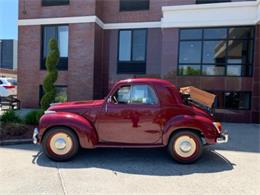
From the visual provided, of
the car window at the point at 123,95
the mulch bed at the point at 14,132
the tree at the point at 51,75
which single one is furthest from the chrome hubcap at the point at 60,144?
the tree at the point at 51,75

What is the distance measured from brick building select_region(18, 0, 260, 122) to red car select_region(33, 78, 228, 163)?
22.2ft

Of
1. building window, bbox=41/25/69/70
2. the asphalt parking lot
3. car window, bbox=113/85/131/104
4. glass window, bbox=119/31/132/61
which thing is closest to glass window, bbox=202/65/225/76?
glass window, bbox=119/31/132/61

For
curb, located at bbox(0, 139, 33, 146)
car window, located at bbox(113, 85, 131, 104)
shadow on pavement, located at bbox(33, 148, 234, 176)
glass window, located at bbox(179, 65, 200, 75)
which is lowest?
shadow on pavement, located at bbox(33, 148, 234, 176)

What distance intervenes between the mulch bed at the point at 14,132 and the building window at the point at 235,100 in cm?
861

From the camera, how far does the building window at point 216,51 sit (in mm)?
12141

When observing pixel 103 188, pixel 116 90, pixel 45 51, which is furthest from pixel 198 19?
pixel 103 188

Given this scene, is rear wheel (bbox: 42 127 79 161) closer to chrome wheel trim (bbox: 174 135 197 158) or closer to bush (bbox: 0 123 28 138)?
chrome wheel trim (bbox: 174 135 197 158)

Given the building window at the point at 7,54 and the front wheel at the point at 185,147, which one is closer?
the front wheel at the point at 185,147

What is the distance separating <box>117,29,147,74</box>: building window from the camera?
50.8 feet

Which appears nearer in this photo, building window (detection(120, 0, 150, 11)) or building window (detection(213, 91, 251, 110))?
building window (detection(213, 91, 251, 110))

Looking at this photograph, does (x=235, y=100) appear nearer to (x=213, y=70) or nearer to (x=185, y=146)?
(x=213, y=70)

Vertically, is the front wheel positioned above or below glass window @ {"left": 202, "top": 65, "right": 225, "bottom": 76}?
below

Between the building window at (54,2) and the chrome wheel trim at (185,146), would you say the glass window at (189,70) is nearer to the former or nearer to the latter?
the chrome wheel trim at (185,146)

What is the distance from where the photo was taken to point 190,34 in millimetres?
12570
